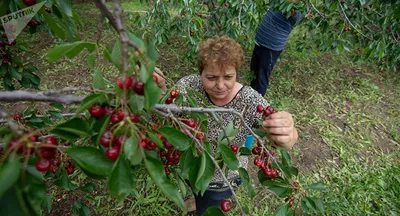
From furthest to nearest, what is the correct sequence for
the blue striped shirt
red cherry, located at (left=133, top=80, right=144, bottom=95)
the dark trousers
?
the dark trousers → the blue striped shirt → red cherry, located at (left=133, top=80, right=144, bottom=95)

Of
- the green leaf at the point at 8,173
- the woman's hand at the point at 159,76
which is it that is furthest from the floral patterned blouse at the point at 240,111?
the green leaf at the point at 8,173

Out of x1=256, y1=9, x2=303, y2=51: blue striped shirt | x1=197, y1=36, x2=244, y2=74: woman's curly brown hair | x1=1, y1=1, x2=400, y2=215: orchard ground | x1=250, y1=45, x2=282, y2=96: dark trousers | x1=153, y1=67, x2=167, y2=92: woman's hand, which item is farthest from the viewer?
x1=250, y1=45, x2=282, y2=96: dark trousers

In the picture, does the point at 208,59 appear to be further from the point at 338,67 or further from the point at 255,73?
the point at 338,67

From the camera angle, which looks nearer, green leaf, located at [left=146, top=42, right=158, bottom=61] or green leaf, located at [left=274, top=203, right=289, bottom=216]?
green leaf, located at [left=146, top=42, right=158, bottom=61]

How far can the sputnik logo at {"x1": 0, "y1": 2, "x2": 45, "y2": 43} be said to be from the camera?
3.02 feet

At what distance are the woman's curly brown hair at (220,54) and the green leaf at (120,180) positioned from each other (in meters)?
1.13

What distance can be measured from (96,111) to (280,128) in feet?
2.62

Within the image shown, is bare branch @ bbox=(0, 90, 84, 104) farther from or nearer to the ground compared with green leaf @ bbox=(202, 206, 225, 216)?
farther from the ground

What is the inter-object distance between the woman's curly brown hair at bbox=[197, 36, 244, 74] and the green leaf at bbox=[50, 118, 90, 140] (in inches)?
41.8

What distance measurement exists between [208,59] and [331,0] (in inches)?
68.9

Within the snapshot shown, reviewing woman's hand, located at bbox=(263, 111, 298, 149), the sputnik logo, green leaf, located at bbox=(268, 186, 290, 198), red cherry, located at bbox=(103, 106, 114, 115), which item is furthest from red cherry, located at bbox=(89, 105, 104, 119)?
woman's hand, located at bbox=(263, 111, 298, 149)

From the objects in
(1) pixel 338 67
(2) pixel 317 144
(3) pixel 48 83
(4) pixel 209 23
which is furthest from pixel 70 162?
(1) pixel 338 67

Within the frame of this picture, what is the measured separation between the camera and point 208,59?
62.6 inches

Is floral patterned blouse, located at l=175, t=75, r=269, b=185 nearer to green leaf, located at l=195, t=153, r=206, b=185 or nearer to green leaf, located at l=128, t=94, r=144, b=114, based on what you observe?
green leaf, located at l=195, t=153, r=206, b=185
